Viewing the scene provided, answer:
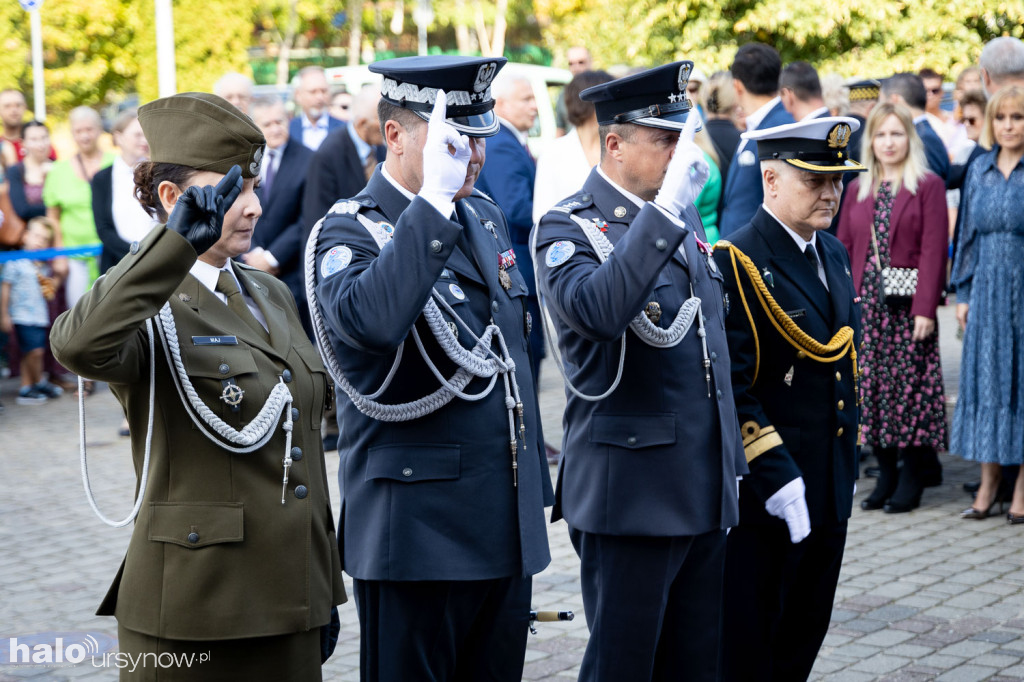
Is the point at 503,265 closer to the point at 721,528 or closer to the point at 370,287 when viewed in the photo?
the point at 370,287

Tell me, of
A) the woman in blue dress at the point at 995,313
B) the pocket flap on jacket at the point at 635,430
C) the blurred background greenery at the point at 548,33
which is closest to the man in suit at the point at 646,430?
the pocket flap on jacket at the point at 635,430

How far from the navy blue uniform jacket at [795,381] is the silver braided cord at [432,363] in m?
1.03

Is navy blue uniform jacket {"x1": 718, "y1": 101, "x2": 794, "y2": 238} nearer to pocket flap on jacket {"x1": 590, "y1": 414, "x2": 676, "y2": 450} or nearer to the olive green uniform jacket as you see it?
pocket flap on jacket {"x1": 590, "y1": 414, "x2": 676, "y2": 450}

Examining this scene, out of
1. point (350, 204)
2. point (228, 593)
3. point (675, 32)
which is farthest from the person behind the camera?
point (675, 32)

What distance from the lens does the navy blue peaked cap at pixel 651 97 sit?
335 centimetres

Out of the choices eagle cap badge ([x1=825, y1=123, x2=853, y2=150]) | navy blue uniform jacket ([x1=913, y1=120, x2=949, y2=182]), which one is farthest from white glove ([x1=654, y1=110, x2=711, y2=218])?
navy blue uniform jacket ([x1=913, y1=120, x2=949, y2=182])

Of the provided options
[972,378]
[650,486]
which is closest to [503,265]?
[650,486]

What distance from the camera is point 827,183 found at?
12.8 ft

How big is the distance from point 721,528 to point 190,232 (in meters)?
1.69

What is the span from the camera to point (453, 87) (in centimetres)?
291

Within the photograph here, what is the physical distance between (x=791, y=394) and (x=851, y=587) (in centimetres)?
207

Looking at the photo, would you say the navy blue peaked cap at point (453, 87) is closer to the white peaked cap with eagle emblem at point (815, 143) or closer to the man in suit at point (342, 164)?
the white peaked cap with eagle emblem at point (815, 143)

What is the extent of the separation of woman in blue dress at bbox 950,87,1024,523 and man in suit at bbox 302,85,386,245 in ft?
11.8

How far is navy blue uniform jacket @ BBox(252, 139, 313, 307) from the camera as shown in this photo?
26.9 ft
